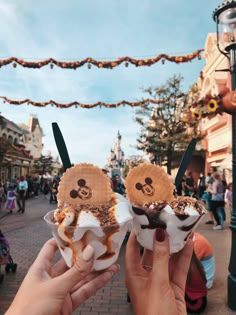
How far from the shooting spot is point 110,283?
4.68 m

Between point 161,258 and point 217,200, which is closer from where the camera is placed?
point 161,258

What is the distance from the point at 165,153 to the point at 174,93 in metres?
4.50

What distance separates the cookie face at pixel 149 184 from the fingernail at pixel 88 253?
460 mm

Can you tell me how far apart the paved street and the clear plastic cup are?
265cm

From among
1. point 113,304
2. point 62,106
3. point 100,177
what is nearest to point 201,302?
point 113,304

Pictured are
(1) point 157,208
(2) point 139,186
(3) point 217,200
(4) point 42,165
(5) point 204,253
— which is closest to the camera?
(1) point 157,208

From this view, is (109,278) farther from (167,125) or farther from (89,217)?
(167,125)

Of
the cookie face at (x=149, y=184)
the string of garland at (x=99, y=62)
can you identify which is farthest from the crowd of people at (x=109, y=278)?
the string of garland at (x=99, y=62)

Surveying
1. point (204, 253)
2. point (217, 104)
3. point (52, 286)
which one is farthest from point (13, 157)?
point (52, 286)

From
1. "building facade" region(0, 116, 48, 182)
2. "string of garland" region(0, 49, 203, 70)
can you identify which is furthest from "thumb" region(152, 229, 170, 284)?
"building facade" region(0, 116, 48, 182)

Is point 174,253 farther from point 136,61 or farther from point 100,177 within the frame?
point 136,61

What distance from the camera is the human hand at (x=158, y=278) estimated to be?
141 centimetres

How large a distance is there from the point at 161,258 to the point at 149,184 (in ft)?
1.55

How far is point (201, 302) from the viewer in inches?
141
